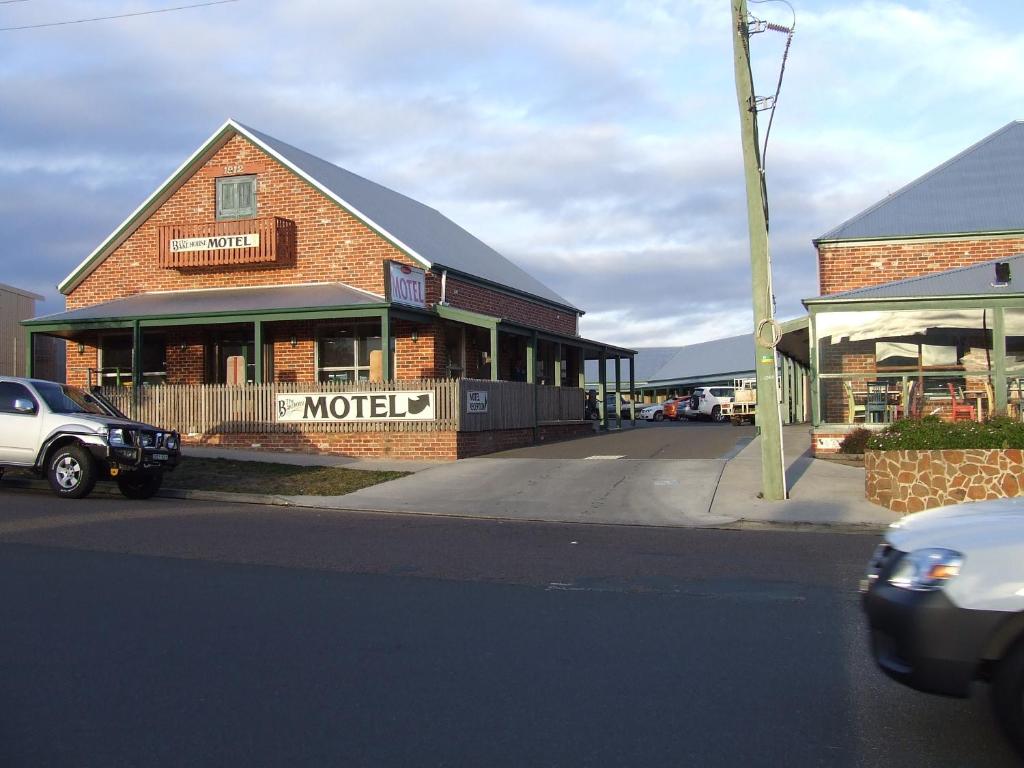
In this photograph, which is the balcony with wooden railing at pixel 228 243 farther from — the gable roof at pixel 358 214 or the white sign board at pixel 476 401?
the white sign board at pixel 476 401

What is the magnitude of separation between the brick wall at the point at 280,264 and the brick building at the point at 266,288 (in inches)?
1.3

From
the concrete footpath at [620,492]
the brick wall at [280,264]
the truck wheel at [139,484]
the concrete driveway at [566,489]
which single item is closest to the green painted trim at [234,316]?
the brick wall at [280,264]

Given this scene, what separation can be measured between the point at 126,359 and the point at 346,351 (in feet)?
21.5

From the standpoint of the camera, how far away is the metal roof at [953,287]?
18969 mm

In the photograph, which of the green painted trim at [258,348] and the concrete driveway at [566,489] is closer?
the concrete driveway at [566,489]

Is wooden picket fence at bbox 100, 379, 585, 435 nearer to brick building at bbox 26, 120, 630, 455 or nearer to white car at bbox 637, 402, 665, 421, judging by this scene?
brick building at bbox 26, 120, 630, 455

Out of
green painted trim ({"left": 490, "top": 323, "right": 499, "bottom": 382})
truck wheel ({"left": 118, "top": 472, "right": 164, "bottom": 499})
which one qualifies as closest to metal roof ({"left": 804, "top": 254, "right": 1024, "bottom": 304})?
green painted trim ({"left": 490, "top": 323, "right": 499, "bottom": 382})

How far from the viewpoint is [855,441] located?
18.8m

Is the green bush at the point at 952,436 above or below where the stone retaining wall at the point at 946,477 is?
above

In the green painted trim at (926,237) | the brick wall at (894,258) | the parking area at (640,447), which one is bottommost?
the parking area at (640,447)

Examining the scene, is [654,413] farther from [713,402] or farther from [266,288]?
[266,288]

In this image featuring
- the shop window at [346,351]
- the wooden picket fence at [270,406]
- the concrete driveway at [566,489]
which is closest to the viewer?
the concrete driveway at [566,489]

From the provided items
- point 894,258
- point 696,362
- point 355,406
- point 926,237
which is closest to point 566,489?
point 355,406

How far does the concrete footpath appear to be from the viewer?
1370 cm
